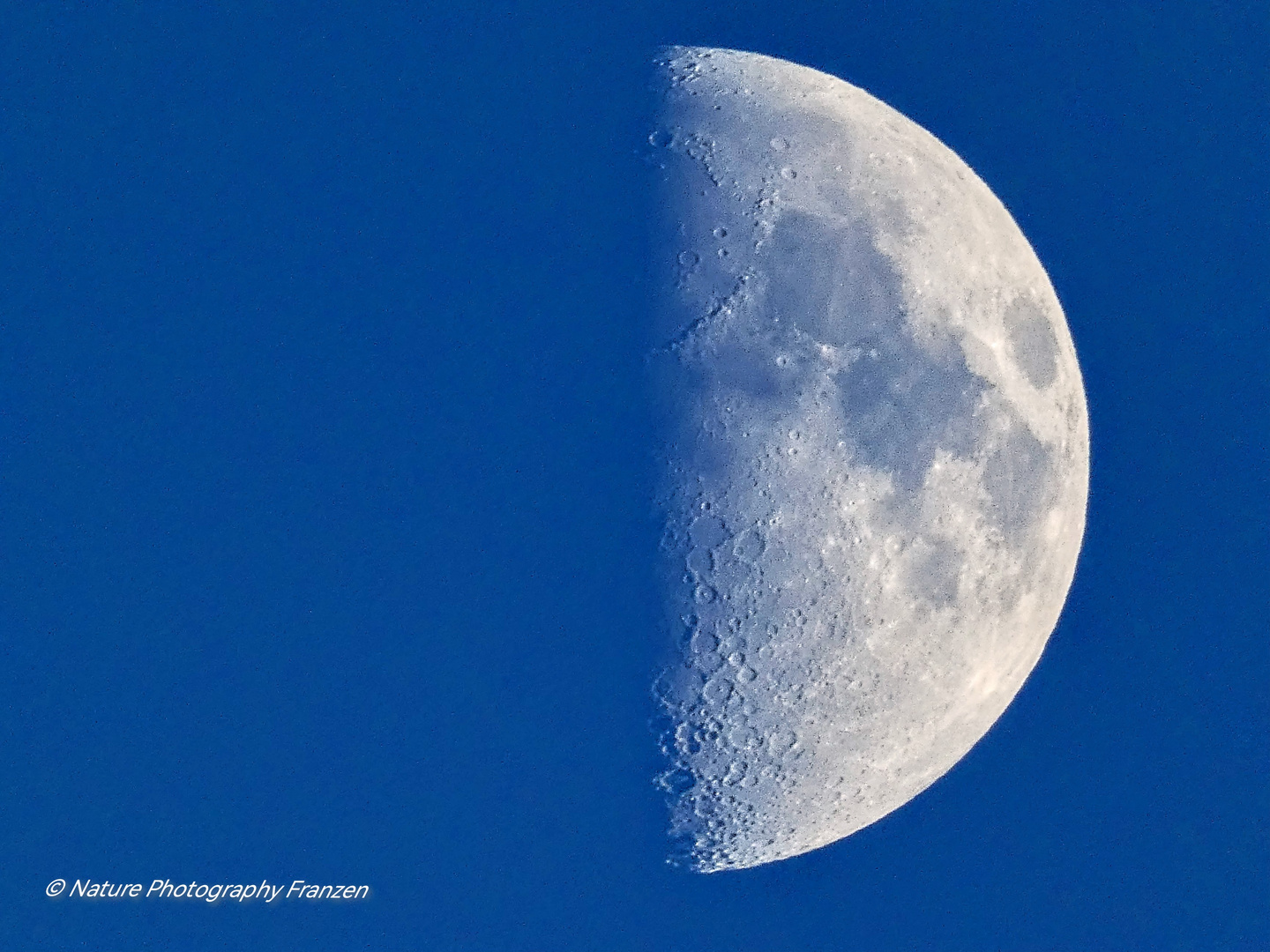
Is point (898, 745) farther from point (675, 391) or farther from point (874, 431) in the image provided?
point (675, 391)

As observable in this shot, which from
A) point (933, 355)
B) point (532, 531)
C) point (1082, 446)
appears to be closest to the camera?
point (532, 531)

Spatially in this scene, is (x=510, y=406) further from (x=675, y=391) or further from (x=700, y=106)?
(x=700, y=106)

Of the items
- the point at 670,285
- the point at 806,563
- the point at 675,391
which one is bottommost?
the point at 806,563

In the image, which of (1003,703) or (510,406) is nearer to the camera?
(510,406)

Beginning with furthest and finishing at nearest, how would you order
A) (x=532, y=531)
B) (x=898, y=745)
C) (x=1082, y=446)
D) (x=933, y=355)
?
(x=1082, y=446) → (x=898, y=745) → (x=933, y=355) → (x=532, y=531)

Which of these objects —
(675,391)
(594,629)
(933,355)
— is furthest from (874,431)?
(594,629)

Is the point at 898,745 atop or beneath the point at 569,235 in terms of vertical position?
beneath

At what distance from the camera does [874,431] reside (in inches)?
320

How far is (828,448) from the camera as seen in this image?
802cm

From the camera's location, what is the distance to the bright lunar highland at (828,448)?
26.2 ft

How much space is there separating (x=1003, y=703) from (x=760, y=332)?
190 inches

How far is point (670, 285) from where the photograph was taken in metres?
8.09

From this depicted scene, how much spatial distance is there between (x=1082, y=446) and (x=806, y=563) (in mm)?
3778

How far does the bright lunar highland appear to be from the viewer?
7.98m
